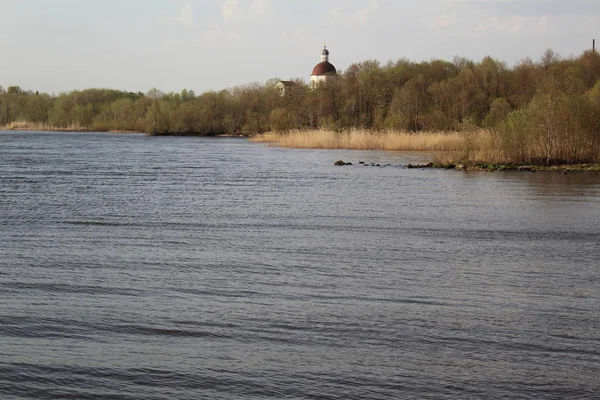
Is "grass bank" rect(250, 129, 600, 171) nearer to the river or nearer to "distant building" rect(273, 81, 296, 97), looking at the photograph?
the river

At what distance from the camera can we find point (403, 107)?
74.5 m

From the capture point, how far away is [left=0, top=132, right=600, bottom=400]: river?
8305 mm

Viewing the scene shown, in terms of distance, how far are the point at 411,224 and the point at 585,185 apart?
14476mm

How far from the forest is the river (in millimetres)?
16137

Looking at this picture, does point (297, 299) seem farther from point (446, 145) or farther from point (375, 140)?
point (375, 140)

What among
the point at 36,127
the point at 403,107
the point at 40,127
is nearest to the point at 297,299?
the point at 403,107

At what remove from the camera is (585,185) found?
1246 inches

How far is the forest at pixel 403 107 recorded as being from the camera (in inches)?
1582

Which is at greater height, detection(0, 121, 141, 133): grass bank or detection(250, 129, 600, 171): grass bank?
detection(0, 121, 141, 133): grass bank

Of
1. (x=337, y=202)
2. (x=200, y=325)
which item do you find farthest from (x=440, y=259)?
(x=337, y=202)

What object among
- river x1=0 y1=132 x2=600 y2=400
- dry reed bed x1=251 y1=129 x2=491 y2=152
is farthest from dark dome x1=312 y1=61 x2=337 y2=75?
river x1=0 y1=132 x2=600 y2=400

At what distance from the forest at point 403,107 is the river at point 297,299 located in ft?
52.9

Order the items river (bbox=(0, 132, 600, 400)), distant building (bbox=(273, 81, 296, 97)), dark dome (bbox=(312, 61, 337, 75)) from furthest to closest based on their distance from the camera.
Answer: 1. dark dome (bbox=(312, 61, 337, 75))
2. distant building (bbox=(273, 81, 296, 97))
3. river (bbox=(0, 132, 600, 400))

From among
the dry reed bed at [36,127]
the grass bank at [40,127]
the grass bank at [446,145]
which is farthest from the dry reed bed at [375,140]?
the dry reed bed at [36,127]
